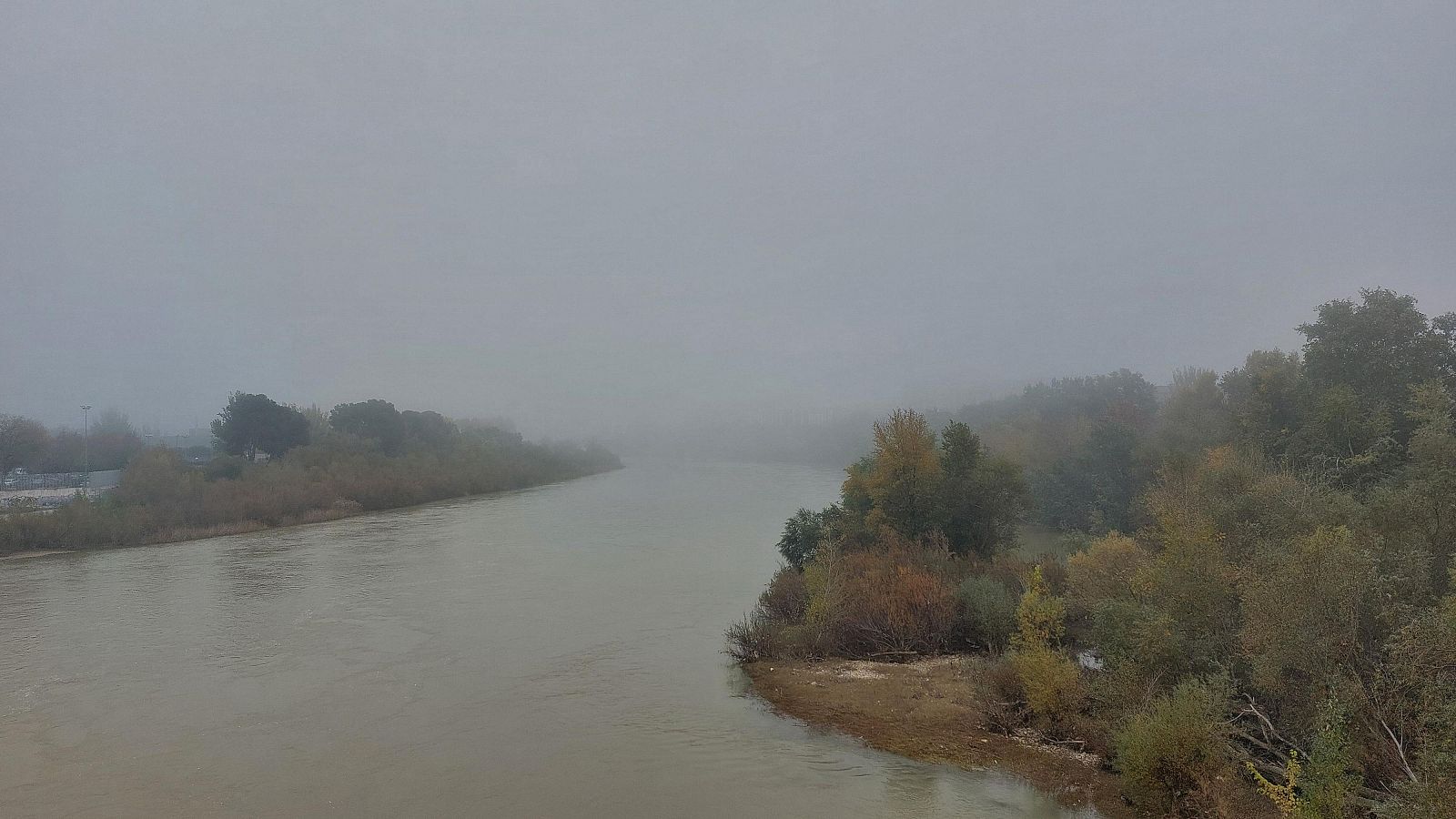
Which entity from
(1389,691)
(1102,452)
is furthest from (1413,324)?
(1389,691)

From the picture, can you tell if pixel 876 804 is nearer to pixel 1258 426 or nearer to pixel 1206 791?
pixel 1206 791

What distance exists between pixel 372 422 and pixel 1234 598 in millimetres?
78652

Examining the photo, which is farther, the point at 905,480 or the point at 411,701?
the point at 905,480

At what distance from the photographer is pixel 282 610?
24.2 m

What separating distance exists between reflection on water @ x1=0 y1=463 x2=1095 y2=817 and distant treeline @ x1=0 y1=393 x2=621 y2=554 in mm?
6345

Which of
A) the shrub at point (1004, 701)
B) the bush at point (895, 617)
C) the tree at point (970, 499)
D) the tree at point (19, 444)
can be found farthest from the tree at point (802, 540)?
the tree at point (19, 444)

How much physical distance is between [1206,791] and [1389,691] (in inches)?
94.4

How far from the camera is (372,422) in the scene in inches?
3019

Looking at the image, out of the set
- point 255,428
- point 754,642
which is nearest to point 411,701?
point 754,642

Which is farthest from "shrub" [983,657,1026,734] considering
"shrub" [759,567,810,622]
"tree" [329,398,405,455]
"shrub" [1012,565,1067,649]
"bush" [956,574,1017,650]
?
"tree" [329,398,405,455]

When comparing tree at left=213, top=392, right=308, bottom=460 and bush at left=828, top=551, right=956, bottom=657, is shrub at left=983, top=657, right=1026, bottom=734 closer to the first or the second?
bush at left=828, top=551, right=956, bottom=657

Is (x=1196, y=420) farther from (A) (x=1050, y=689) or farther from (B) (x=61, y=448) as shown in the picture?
(B) (x=61, y=448)

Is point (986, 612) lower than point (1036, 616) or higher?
lower

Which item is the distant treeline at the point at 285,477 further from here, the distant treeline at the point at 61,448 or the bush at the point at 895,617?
the bush at the point at 895,617
